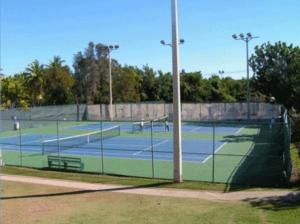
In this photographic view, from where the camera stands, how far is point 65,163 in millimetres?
25734

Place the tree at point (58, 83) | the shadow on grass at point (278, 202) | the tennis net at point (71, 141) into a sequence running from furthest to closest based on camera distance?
the tree at point (58, 83), the tennis net at point (71, 141), the shadow on grass at point (278, 202)

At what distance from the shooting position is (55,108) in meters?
65.2

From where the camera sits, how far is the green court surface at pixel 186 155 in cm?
2450

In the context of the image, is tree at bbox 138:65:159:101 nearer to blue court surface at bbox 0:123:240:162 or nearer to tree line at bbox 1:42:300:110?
tree line at bbox 1:42:300:110

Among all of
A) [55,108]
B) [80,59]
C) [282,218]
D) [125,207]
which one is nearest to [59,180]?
[125,207]

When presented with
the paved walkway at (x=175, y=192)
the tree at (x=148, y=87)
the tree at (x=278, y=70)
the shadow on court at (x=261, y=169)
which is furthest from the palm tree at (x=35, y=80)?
the paved walkway at (x=175, y=192)

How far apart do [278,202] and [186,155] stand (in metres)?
17.6

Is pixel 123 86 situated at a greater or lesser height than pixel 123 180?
greater

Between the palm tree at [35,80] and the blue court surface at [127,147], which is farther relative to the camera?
the palm tree at [35,80]

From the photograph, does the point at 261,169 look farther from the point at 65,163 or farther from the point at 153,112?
the point at 153,112

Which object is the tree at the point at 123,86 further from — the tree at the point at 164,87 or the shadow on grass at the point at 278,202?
the shadow on grass at the point at 278,202

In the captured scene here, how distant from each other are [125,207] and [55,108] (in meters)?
50.9

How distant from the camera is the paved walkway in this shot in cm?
1672

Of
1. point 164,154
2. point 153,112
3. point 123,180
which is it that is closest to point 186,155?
point 164,154
